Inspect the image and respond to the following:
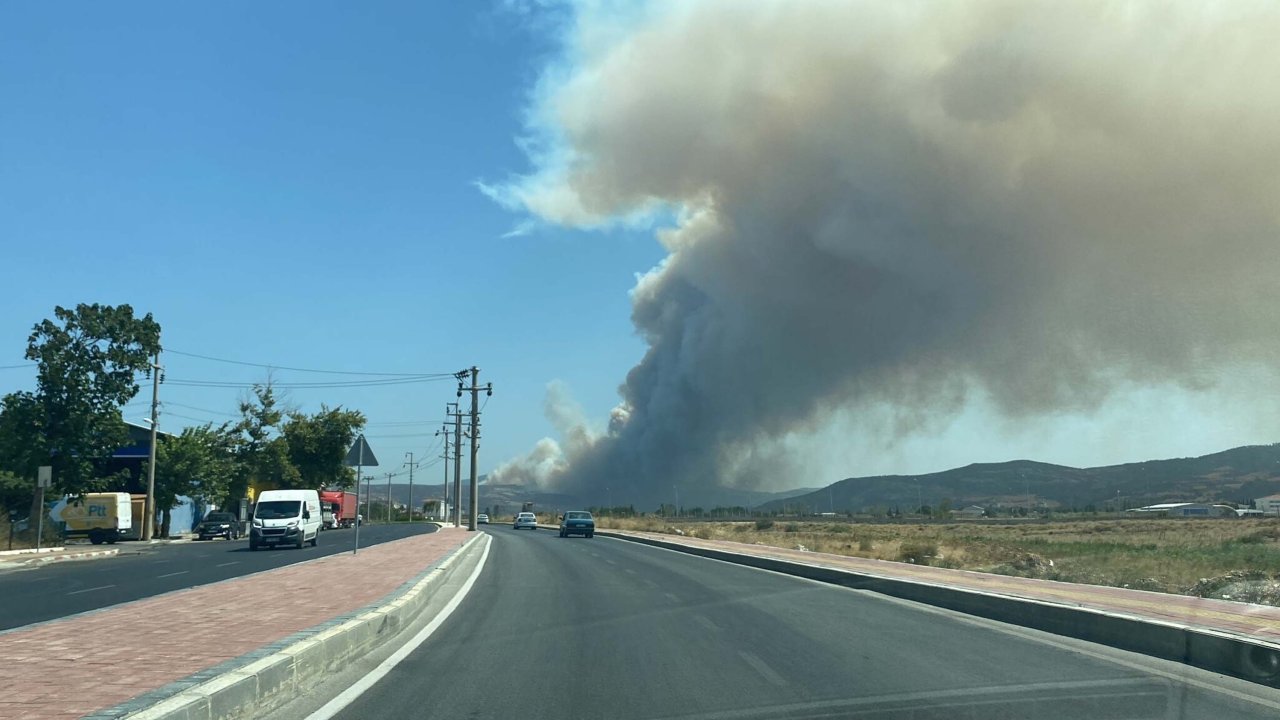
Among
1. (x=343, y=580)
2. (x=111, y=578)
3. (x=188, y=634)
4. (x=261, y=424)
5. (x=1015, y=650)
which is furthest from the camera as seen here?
(x=261, y=424)

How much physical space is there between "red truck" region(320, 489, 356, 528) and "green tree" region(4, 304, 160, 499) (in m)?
41.6

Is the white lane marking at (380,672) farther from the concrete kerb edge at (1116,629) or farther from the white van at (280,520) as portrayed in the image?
the white van at (280,520)

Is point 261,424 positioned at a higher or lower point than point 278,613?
higher

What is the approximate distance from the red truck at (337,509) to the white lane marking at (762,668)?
78813mm

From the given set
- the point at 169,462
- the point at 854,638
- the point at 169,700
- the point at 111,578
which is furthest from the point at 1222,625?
the point at 169,462

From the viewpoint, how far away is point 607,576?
23438mm

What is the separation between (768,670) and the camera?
9.75 meters

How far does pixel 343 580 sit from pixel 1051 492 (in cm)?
19996

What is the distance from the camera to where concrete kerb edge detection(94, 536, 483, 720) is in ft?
21.0

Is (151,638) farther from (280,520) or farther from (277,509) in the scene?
(277,509)

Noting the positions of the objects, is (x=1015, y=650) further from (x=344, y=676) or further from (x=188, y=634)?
Answer: (x=188, y=634)

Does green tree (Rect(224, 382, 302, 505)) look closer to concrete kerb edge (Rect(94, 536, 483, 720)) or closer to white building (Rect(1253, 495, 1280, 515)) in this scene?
concrete kerb edge (Rect(94, 536, 483, 720))

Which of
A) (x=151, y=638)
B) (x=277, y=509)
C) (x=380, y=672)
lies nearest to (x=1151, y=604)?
(x=380, y=672)

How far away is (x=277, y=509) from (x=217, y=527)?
61.0ft
